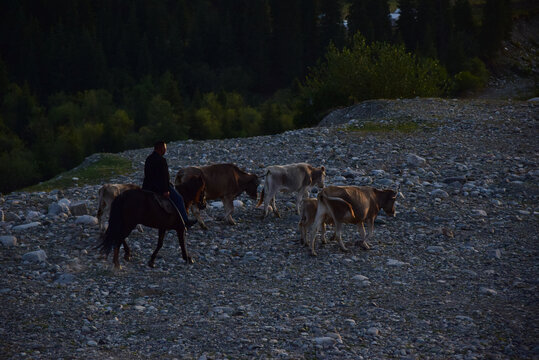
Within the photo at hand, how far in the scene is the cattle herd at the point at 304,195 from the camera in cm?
1247

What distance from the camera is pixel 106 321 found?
30.1 ft

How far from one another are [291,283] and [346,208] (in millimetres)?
2312

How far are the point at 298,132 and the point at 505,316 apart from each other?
58.0 ft

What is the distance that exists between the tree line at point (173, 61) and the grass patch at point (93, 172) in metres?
41.9

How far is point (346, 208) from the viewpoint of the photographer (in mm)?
12430

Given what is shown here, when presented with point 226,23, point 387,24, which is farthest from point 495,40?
point 226,23

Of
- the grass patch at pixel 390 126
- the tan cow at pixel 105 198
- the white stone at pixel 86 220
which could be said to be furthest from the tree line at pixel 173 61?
the tan cow at pixel 105 198

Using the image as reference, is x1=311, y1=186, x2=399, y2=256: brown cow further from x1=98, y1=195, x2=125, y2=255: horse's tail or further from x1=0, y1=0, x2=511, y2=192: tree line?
x1=0, y1=0, x2=511, y2=192: tree line

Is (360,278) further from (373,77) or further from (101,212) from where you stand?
(373,77)

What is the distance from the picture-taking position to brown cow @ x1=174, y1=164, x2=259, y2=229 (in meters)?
14.2

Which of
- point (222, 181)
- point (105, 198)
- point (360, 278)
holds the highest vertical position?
point (105, 198)

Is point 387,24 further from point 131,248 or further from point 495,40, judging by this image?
point 131,248

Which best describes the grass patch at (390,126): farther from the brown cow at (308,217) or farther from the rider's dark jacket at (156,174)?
the rider's dark jacket at (156,174)

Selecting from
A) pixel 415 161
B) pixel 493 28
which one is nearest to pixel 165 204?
pixel 415 161
